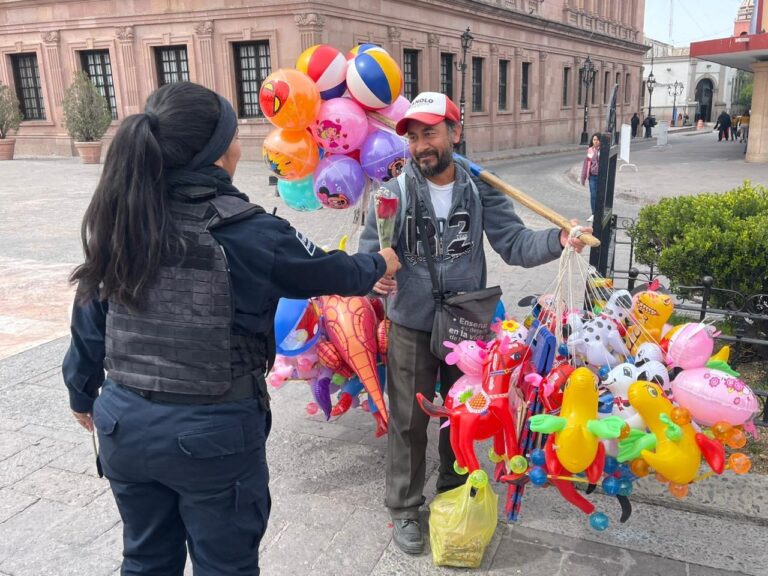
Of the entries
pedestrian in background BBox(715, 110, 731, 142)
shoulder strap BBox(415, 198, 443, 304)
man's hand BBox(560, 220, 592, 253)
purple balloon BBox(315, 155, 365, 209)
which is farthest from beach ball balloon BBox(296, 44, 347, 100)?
pedestrian in background BBox(715, 110, 731, 142)

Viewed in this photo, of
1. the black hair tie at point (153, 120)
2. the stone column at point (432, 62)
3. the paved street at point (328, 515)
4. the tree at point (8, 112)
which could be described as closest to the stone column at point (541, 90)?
the stone column at point (432, 62)

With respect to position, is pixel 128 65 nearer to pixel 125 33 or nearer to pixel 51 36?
pixel 125 33

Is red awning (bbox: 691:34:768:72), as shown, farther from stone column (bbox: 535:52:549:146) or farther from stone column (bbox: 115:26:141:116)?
stone column (bbox: 115:26:141:116)

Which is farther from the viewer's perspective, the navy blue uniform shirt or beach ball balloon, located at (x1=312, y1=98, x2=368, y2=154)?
beach ball balloon, located at (x1=312, y1=98, x2=368, y2=154)

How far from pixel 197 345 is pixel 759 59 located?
26.0 m

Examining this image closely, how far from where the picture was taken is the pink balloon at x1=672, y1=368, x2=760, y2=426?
2.36m

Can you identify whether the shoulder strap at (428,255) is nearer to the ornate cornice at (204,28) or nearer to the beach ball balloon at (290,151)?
the beach ball balloon at (290,151)

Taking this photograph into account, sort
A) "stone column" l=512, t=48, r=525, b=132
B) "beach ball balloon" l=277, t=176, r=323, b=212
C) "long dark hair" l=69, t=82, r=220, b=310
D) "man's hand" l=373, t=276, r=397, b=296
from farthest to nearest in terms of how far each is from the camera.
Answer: "stone column" l=512, t=48, r=525, b=132, "beach ball balloon" l=277, t=176, r=323, b=212, "man's hand" l=373, t=276, r=397, b=296, "long dark hair" l=69, t=82, r=220, b=310

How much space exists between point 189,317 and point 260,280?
0.23 m

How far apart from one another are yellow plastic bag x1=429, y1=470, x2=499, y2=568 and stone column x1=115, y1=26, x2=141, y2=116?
960 inches

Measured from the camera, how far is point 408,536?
9.87 feet

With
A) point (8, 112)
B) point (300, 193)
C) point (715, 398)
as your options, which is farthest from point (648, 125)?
point (715, 398)

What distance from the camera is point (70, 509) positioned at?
3.38m

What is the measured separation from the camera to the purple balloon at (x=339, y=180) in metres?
3.66
